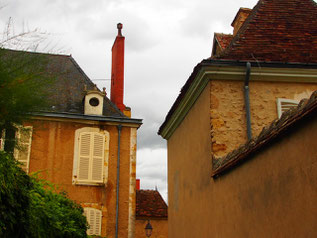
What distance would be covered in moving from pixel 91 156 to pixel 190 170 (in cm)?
731

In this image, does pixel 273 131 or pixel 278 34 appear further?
pixel 278 34

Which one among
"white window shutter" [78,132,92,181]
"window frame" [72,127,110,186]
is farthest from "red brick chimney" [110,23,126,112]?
"white window shutter" [78,132,92,181]

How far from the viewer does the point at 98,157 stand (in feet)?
50.7

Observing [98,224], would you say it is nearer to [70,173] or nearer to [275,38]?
[70,173]

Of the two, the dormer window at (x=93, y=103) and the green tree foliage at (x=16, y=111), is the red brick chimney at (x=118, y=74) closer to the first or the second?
Result: the dormer window at (x=93, y=103)

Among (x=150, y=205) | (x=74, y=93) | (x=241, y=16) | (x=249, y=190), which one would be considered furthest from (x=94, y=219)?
(x=249, y=190)

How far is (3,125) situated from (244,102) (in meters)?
4.74

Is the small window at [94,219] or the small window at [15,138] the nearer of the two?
the small window at [15,138]

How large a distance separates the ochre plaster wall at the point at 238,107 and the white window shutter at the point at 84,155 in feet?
28.8

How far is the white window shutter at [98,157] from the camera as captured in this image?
1529cm

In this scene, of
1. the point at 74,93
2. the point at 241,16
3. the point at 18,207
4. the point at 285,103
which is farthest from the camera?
the point at 74,93

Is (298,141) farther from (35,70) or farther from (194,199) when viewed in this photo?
(194,199)

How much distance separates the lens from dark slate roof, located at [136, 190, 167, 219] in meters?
19.5

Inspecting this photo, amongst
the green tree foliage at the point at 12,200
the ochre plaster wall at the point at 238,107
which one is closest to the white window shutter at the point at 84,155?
the ochre plaster wall at the point at 238,107
